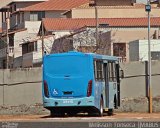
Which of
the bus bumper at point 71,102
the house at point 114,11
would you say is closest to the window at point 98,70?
the bus bumper at point 71,102

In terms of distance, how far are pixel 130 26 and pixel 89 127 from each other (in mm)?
57277

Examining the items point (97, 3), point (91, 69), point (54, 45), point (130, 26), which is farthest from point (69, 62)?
point (97, 3)

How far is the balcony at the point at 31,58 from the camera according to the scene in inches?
2808

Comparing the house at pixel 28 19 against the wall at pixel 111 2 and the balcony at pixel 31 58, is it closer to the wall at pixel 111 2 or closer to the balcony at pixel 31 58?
the balcony at pixel 31 58

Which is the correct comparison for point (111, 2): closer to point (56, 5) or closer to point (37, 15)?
point (56, 5)

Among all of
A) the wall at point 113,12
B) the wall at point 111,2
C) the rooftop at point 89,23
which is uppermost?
the wall at point 111,2

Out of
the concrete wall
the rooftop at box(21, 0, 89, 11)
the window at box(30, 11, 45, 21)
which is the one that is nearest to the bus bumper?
the concrete wall

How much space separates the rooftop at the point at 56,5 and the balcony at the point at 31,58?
793 inches

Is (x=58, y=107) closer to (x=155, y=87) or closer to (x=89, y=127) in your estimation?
(x=155, y=87)

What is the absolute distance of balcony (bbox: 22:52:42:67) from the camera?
71312mm

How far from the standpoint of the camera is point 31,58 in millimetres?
72812

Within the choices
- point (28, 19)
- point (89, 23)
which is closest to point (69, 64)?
point (89, 23)

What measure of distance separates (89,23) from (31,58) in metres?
9.50

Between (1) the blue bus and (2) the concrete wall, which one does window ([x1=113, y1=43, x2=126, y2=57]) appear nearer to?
(2) the concrete wall
